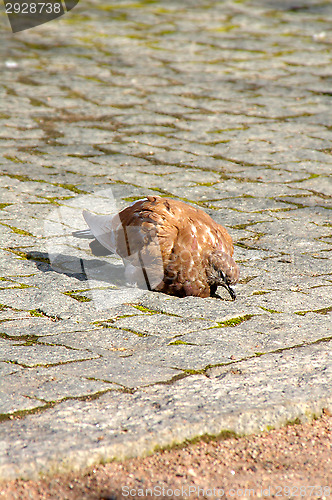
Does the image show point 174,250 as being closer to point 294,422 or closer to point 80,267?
point 80,267

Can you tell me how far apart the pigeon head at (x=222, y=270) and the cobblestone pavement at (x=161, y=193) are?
13cm

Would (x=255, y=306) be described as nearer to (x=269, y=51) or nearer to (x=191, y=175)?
(x=191, y=175)

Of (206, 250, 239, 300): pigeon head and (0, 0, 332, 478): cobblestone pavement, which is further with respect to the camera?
(206, 250, 239, 300): pigeon head

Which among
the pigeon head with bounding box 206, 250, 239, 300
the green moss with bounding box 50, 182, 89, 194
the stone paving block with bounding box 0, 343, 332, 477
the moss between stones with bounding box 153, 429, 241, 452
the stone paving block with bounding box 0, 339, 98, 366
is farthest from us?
the green moss with bounding box 50, 182, 89, 194

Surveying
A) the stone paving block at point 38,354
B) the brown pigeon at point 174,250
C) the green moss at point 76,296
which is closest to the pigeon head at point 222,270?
the brown pigeon at point 174,250

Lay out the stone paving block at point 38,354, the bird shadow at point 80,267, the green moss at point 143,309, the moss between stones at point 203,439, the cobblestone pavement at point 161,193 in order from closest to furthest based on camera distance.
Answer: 1. the moss between stones at point 203,439
2. the cobblestone pavement at point 161,193
3. the stone paving block at point 38,354
4. the green moss at point 143,309
5. the bird shadow at point 80,267

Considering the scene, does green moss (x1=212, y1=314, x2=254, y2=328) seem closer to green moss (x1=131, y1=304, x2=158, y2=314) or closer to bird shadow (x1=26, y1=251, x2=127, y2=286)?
green moss (x1=131, y1=304, x2=158, y2=314)

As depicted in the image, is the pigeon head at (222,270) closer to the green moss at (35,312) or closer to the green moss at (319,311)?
the green moss at (319,311)

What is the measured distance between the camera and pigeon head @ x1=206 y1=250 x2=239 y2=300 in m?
3.70

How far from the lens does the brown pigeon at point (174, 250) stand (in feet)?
12.0

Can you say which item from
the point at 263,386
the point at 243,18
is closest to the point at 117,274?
the point at 263,386

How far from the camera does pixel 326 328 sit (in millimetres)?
3398

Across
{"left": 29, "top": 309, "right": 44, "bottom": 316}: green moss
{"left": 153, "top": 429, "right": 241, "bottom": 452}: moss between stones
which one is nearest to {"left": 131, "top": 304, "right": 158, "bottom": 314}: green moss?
{"left": 29, "top": 309, "right": 44, "bottom": 316}: green moss

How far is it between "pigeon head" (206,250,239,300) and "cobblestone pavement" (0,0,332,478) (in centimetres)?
13
